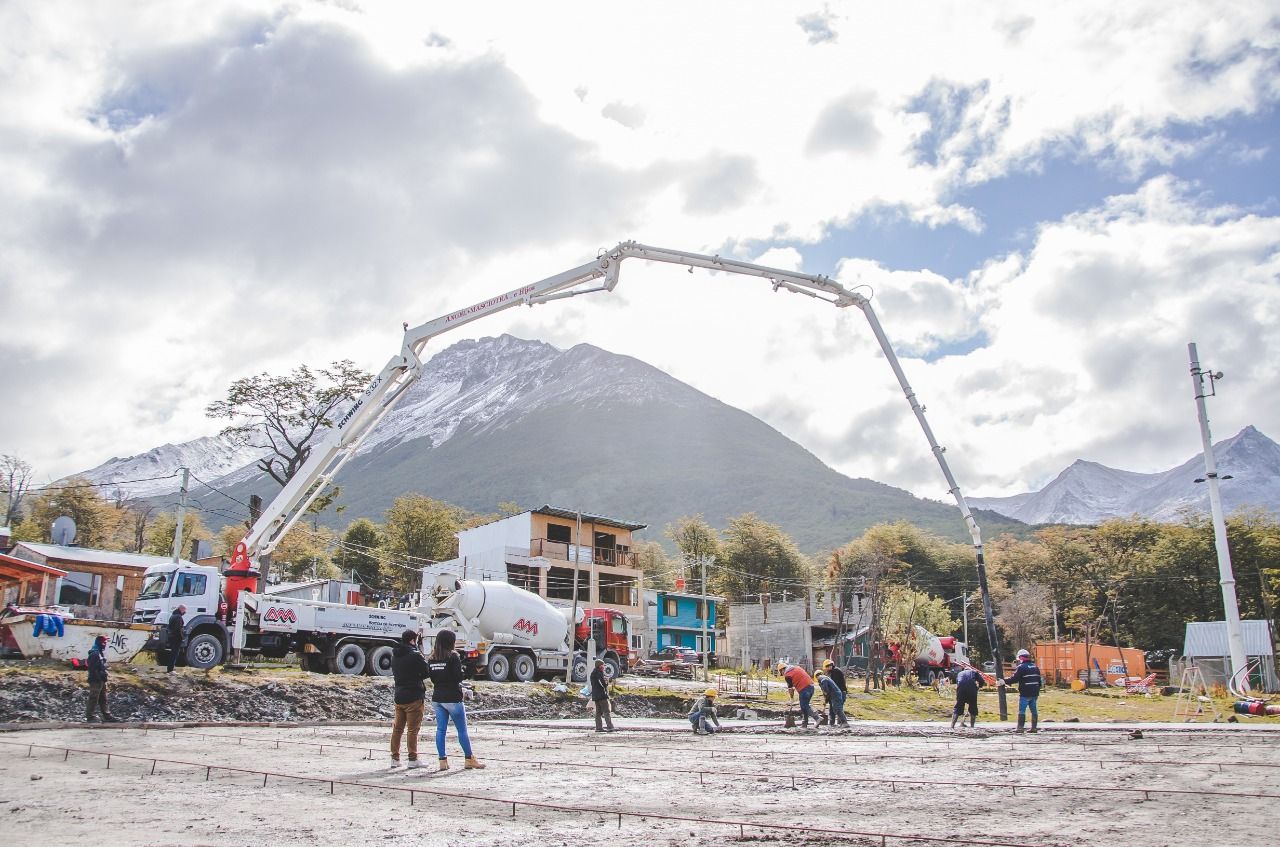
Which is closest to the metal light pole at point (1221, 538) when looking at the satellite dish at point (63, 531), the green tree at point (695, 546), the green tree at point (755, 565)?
the satellite dish at point (63, 531)

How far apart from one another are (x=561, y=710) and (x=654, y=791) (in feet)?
59.0

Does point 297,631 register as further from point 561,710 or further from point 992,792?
point 992,792

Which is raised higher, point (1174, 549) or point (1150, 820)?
point (1174, 549)

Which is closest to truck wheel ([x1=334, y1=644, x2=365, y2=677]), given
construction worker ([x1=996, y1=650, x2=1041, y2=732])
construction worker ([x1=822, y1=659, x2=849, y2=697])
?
construction worker ([x1=822, y1=659, x2=849, y2=697])

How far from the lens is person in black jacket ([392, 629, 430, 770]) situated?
1128 cm

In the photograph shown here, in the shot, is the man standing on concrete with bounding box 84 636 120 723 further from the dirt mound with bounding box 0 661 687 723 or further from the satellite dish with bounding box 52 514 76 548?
the satellite dish with bounding box 52 514 76 548

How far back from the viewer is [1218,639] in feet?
161

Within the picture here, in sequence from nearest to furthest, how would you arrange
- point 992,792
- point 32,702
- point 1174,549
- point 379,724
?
1. point 992,792
2. point 32,702
3. point 379,724
4. point 1174,549

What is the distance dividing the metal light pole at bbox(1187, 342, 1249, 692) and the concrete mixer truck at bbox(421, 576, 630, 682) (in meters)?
18.7

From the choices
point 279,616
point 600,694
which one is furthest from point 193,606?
point 600,694

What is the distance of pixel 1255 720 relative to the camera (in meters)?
22.8

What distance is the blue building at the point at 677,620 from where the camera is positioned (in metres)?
67.1

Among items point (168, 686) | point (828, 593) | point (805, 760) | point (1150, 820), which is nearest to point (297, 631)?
point (168, 686)

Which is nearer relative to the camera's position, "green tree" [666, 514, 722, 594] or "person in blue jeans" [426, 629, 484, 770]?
"person in blue jeans" [426, 629, 484, 770]
